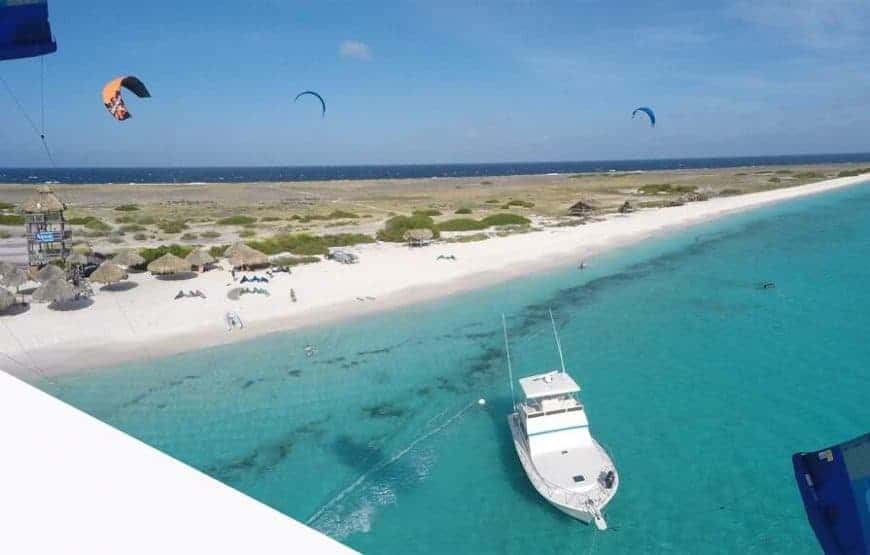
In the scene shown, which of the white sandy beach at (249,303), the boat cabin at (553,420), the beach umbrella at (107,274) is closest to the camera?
the boat cabin at (553,420)

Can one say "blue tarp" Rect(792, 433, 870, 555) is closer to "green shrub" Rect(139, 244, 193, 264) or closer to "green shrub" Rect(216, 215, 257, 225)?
"green shrub" Rect(139, 244, 193, 264)

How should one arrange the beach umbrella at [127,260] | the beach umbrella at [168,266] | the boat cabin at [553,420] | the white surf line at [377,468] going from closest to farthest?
1. the white surf line at [377,468]
2. the boat cabin at [553,420]
3. the beach umbrella at [168,266]
4. the beach umbrella at [127,260]

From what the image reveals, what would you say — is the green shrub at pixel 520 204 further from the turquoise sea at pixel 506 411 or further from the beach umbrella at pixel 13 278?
the beach umbrella at pixel 13 278

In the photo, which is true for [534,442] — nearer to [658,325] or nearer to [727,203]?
[658,325]

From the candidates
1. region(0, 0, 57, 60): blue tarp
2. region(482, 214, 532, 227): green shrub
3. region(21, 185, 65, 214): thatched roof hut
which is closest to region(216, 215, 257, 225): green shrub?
region(482, 214, 532, 227): green shrub

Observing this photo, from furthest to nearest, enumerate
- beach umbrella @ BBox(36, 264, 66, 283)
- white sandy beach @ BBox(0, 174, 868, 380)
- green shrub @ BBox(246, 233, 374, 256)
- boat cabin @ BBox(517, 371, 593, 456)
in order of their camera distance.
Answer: green shrub @ BBox(246, 233, 374, 256)
beach umbrella @ BBox(36, 264, 66, 283)
white sandy beach @ BBox(0, 174, 868, 380)
boat cabin @ BBox(517, 371, 593, 456)

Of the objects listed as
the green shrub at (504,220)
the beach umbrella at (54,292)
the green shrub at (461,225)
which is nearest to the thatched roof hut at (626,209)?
the green shrub at (504,220)

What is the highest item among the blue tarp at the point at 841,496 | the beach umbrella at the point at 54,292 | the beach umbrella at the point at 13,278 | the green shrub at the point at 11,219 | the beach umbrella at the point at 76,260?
the blue tarp at the point at 841,496
